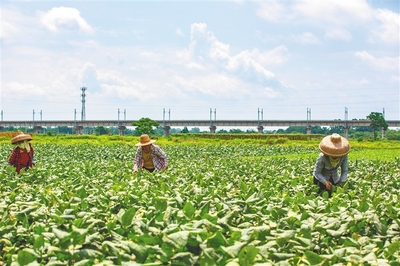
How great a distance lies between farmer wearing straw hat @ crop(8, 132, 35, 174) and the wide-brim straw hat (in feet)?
20.8

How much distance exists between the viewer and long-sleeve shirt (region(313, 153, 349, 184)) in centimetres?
878

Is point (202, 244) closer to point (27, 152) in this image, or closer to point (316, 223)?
point (316, 223)

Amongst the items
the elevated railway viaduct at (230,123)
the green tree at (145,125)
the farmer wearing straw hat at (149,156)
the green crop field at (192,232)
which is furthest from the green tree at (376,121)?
the green crop field at (192,232)

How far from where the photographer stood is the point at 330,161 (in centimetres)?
882

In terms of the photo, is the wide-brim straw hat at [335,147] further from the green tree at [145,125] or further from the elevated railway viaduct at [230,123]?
the elevated railway viaduct at [230,123]

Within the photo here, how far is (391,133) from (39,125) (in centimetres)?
8807

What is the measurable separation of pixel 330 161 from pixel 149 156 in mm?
4111

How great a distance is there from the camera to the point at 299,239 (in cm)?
338

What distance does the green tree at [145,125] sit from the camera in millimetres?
98562

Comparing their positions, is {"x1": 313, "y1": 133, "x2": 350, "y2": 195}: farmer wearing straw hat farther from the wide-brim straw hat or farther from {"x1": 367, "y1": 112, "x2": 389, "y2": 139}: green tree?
{"x1": 367, "y1": 112, "x2": 389, "y2": 139}: green tree

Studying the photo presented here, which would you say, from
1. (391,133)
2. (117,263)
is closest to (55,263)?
(117,263)

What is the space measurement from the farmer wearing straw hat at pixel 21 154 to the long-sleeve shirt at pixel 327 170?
6.21m

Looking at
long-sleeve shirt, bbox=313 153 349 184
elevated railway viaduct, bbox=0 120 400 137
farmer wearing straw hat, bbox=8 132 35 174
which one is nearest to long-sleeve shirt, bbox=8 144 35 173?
farmer wearing straw hat, bbox=8 132 35 174

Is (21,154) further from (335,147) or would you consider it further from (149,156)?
(335,147)
